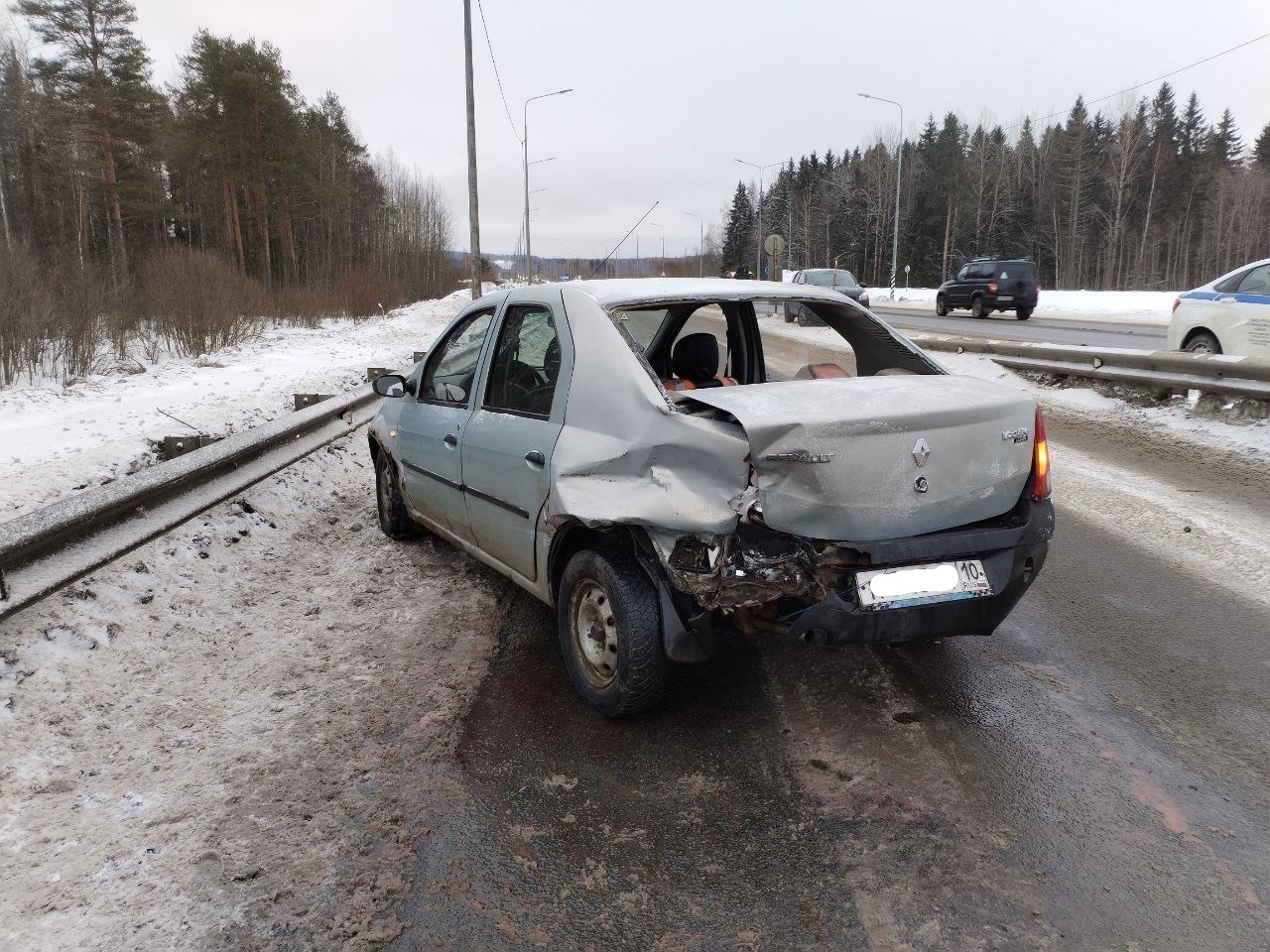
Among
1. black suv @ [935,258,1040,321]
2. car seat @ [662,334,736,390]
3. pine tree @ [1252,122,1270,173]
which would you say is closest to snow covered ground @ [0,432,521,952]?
car seat @ [662,334,736,390]

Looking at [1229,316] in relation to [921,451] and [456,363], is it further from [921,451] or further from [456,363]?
[456,363]

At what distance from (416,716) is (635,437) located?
142 centimetres

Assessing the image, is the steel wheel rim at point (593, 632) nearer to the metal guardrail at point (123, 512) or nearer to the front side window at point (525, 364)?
the front side window at point (525, 364)

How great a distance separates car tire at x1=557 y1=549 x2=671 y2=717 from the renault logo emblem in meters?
1.05

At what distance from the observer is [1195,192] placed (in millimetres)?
67000

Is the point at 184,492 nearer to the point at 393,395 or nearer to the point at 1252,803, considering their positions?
the point at 393,395

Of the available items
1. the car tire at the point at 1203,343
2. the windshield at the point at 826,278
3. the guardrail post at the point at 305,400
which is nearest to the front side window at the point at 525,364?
the guardrail post at the point at 305,400

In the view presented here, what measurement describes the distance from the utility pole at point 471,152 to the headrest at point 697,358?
1768 cm

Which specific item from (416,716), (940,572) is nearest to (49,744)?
(416,716)

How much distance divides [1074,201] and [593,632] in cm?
8050

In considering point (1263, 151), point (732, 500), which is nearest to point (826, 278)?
point (732, 500)

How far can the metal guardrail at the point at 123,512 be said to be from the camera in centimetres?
355

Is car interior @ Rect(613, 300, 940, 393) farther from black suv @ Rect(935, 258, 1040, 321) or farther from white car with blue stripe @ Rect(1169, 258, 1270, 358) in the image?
black suv @ Rect(935, 258, 1040, 321)

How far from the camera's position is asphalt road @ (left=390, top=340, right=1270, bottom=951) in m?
2.17
